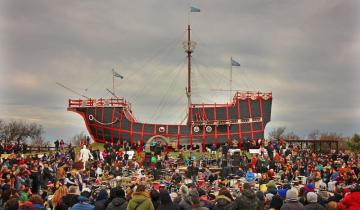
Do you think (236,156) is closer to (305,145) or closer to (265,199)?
(305,145)

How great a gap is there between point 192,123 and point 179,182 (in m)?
21.0

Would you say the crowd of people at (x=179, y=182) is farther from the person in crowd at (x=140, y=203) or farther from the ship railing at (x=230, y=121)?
the ship railing at (x=230, y=121)

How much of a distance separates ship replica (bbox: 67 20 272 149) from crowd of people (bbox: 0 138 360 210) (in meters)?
3.92

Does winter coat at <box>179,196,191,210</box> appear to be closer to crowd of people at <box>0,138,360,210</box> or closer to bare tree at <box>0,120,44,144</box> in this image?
crowd of people at <box>0,138,360,210</box>

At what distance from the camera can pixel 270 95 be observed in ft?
141

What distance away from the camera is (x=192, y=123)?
136 ft

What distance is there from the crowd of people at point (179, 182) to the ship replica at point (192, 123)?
3.92 metres

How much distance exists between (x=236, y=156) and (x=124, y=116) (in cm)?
1765

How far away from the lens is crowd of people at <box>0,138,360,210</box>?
26.1ft

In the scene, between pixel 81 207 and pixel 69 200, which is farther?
pixel 69 200

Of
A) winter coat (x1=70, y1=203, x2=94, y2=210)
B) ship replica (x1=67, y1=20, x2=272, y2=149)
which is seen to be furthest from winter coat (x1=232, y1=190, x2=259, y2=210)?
ship replica (x1=67, y1=20, x2=272, y2=149)

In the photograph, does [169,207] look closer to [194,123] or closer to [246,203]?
[246,203]

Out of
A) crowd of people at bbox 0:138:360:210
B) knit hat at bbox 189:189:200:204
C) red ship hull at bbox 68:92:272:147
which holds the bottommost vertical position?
crowd of people at bbox 0:138:360:210

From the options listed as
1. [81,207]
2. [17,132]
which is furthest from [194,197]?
[17,132]
